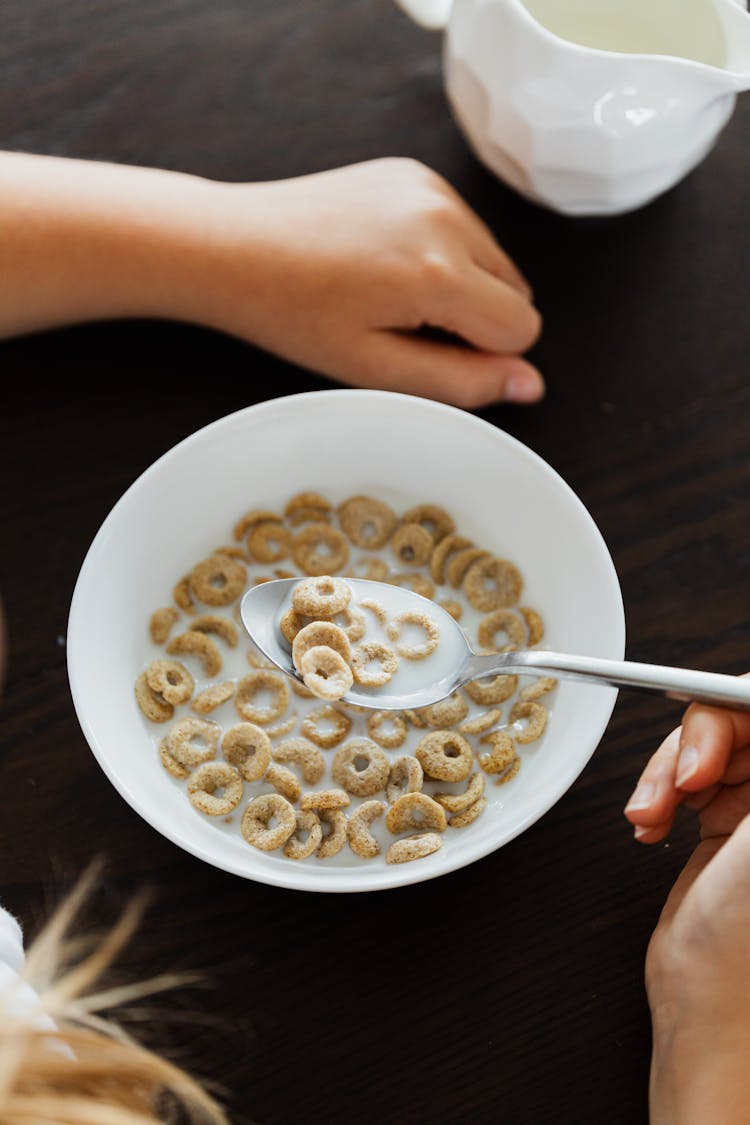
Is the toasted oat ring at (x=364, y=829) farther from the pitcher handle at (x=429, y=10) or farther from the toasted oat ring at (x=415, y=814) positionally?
the pitcher handle at (x=429, y=10)

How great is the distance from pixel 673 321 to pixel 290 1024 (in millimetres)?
574

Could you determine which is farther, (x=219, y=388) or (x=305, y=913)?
(x=219, y=388)

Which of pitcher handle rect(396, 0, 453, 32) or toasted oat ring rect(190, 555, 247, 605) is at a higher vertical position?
pitcher handle rect(396, 0, 453, 32)

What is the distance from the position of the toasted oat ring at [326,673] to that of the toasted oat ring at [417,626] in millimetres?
43

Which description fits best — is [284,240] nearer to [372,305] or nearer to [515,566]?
[372,305]

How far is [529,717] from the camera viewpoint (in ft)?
2.35

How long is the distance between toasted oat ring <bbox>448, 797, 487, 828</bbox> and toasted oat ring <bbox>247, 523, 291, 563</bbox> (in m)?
0.22

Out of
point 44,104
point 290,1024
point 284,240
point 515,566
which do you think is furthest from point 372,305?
point 290,1024

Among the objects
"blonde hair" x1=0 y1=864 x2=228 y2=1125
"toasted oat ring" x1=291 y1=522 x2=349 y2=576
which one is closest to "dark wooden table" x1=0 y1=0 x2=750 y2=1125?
"blonde hair" x1=0 y1=864 x2=228 y2=1125

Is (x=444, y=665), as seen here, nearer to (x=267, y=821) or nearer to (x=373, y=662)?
(x=373, y=662)

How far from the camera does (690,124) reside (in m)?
0.70

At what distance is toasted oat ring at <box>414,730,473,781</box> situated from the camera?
689 millimetres

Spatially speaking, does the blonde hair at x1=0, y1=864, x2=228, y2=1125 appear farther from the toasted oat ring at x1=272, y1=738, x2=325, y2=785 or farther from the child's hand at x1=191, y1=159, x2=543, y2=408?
the child's hand at x1=191, y1=159, x2=543, y2=408

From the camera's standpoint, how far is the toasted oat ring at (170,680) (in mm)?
713
